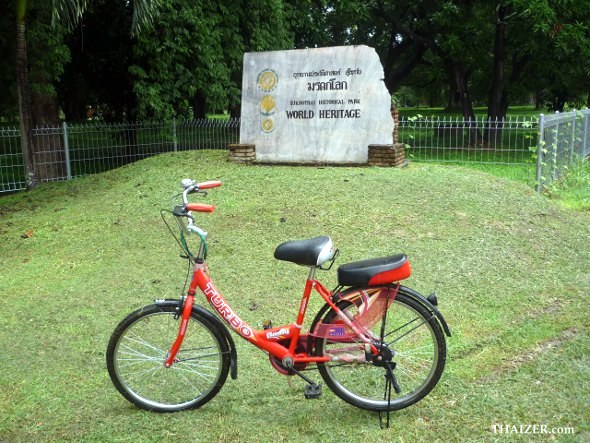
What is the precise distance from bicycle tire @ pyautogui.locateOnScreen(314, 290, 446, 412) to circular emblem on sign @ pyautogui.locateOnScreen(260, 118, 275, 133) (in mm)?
7355

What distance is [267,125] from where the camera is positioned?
1070 cm

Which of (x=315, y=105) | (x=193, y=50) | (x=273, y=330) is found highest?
(x=193, y=50)

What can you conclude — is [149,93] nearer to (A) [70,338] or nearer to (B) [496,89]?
(A) [70,338]

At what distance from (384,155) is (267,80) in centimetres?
253

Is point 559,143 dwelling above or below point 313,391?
above

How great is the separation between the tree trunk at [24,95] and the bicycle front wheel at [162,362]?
840 centimetres

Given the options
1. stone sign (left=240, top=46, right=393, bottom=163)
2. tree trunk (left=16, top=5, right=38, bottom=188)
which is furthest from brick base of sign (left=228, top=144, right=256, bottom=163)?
tree trunk (left=16, top=5, right=38, bottom=188)

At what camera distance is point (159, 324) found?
140 inches

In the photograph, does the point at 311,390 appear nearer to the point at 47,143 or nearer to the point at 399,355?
the point at 399,355

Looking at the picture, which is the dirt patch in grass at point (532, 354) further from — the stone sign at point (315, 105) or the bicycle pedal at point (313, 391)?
the stone sign at point (315, 105)

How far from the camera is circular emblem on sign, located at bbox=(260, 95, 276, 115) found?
10.6 meters

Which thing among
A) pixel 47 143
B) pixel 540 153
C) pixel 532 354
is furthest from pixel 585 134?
pixel 47 143

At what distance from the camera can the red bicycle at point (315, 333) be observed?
3.27 metres

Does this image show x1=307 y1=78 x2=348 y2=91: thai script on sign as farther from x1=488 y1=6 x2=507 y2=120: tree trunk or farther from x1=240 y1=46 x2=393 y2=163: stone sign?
x1=488 y1=6 x2=507 y2=120: tree trunk
